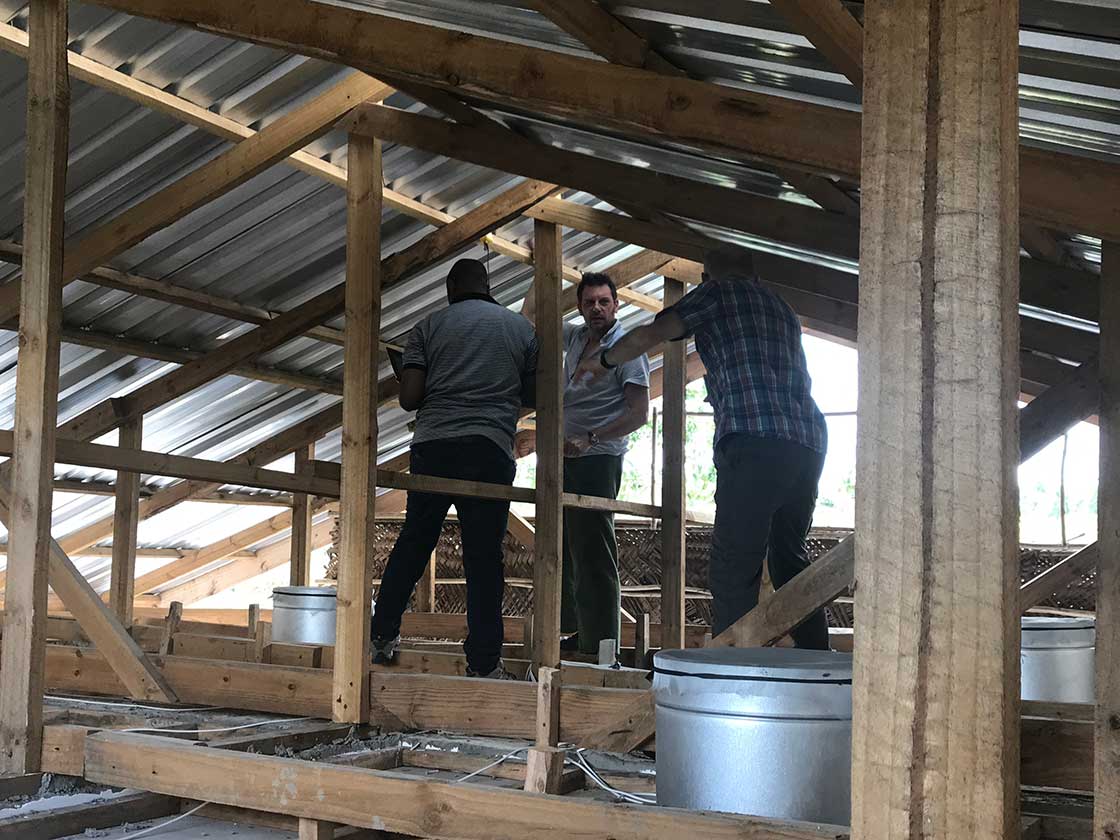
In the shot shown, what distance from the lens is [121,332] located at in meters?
6.80

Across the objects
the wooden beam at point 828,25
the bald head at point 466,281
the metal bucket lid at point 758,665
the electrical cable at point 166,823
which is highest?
the bald head at point 466,281

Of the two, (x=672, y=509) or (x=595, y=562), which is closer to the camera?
(x=595, y=562)

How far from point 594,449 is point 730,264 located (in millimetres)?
1926

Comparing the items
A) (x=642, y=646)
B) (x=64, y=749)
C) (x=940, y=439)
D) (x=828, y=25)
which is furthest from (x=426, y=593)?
(x=940, y=439)

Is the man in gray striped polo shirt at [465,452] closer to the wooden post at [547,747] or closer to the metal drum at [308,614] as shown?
the metal drum at [308,614]

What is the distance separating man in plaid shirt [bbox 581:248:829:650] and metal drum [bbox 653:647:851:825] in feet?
4.13

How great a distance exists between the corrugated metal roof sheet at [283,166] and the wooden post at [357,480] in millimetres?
857

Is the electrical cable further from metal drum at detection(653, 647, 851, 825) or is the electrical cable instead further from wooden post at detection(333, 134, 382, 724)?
metal drum at detection(653, 647, 851, 825)

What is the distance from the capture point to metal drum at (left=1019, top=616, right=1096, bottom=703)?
13.4 ft

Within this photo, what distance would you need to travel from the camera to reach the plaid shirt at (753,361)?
3895mm

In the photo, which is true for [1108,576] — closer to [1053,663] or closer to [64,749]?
[1053,663]

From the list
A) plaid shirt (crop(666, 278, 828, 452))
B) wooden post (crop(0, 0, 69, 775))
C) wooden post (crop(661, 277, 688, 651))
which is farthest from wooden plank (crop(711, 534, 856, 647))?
wooden post (crop(661, 277, 688, 651))

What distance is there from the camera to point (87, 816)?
2.99 meters

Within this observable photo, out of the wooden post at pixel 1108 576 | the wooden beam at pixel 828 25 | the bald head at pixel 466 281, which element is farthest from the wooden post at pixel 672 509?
the wooden beam at pixel 828 25
